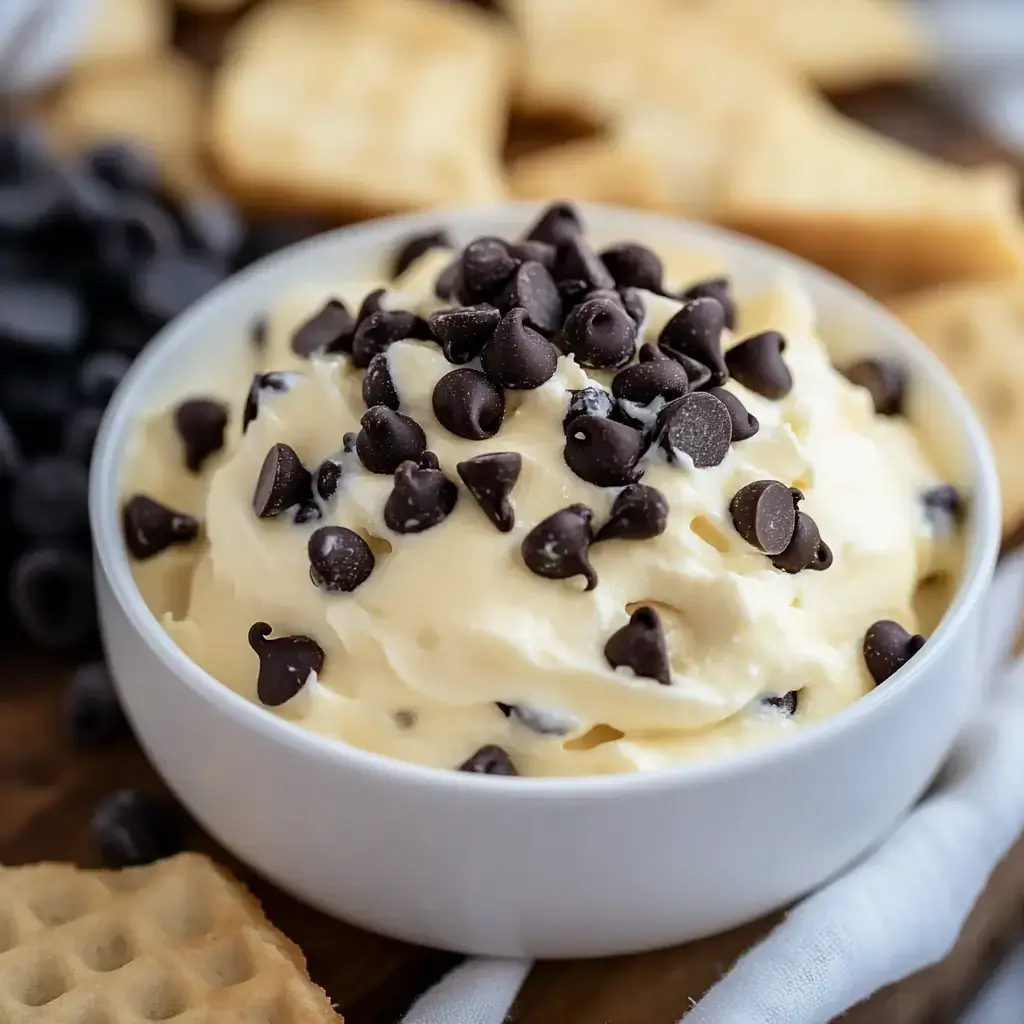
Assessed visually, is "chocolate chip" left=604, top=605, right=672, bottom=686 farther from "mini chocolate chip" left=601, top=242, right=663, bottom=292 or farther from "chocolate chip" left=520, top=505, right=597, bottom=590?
"mini chocolate chip" left=601, top=242, right=663, bottom=292

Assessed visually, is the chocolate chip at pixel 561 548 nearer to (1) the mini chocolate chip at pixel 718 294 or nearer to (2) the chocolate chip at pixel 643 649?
(2) the chocolate chip at pixel 643 649

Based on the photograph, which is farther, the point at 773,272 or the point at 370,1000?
the point at 773,272

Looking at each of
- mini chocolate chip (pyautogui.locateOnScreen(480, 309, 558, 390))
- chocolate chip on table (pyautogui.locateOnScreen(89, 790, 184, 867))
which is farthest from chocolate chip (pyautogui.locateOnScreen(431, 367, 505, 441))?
chocolate chip on table (pyautogui.locateOnScreen(89, 790, 184, 867))

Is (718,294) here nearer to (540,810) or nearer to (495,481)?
(495,481)

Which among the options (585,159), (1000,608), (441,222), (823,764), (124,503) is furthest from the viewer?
(585,159)

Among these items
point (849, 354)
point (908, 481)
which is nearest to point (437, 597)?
point (908, 481)

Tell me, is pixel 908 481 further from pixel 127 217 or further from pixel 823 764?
pixel 127 217

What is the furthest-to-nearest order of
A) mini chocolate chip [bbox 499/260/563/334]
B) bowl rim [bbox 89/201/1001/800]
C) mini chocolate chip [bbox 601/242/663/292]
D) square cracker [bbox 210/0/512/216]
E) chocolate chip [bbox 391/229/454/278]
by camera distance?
square cracker [bbox 210/0/512/216], chocolate chip [bbox 391/229/454/278], mini chocolate chip [bbox 601/242/663/292], mini chocolate chip [bbox 499/260/563/334], bowl rim [bbox 89/201/1001/800]

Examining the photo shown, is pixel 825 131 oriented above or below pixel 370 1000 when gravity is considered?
above
